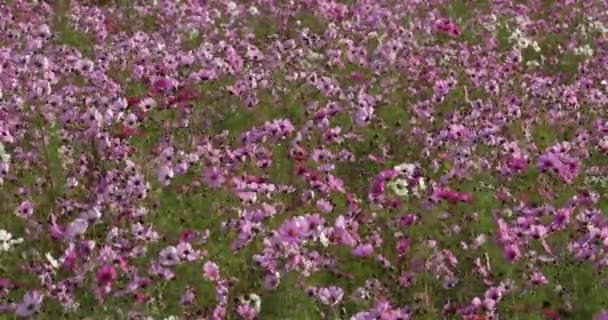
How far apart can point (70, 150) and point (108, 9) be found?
5185 mm

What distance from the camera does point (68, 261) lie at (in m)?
5.81

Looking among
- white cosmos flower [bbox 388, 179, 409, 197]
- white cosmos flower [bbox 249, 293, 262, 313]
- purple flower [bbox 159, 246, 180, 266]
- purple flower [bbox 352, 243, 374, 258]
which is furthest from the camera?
white cosmos flower [bbox 388, 179, 409, 197]

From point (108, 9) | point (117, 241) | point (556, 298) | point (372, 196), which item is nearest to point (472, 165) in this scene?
point (372, 196)

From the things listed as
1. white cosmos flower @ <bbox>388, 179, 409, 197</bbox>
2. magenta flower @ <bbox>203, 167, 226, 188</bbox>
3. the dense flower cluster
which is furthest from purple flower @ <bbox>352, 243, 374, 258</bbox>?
magenta flower @ <bbox>203, 167, 226, 188</bbox>

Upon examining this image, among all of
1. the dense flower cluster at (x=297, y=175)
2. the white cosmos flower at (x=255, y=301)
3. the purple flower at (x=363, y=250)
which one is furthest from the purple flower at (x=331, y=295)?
the purple flower at (x=363, y=250)

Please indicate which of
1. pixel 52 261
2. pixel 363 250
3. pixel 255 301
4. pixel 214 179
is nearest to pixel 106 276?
pixel 52 261

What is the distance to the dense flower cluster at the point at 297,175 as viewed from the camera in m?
5.93

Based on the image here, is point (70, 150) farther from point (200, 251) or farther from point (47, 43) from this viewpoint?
point (47, 43)

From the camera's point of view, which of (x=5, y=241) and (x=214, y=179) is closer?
(x=5, y=241)

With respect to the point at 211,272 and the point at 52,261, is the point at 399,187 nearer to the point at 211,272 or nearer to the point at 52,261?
the point at 211,272

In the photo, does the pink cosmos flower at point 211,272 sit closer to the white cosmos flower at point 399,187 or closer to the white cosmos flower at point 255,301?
the white cosmos flower at point 255,301

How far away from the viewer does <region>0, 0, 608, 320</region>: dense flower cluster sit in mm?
5926

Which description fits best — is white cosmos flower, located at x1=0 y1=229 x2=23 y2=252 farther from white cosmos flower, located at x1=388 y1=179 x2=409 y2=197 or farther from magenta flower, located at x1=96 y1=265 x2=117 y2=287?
white cosmos flower, located at x1=388 y1=179 x2=409 y2=197

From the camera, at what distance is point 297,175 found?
24.1ft
